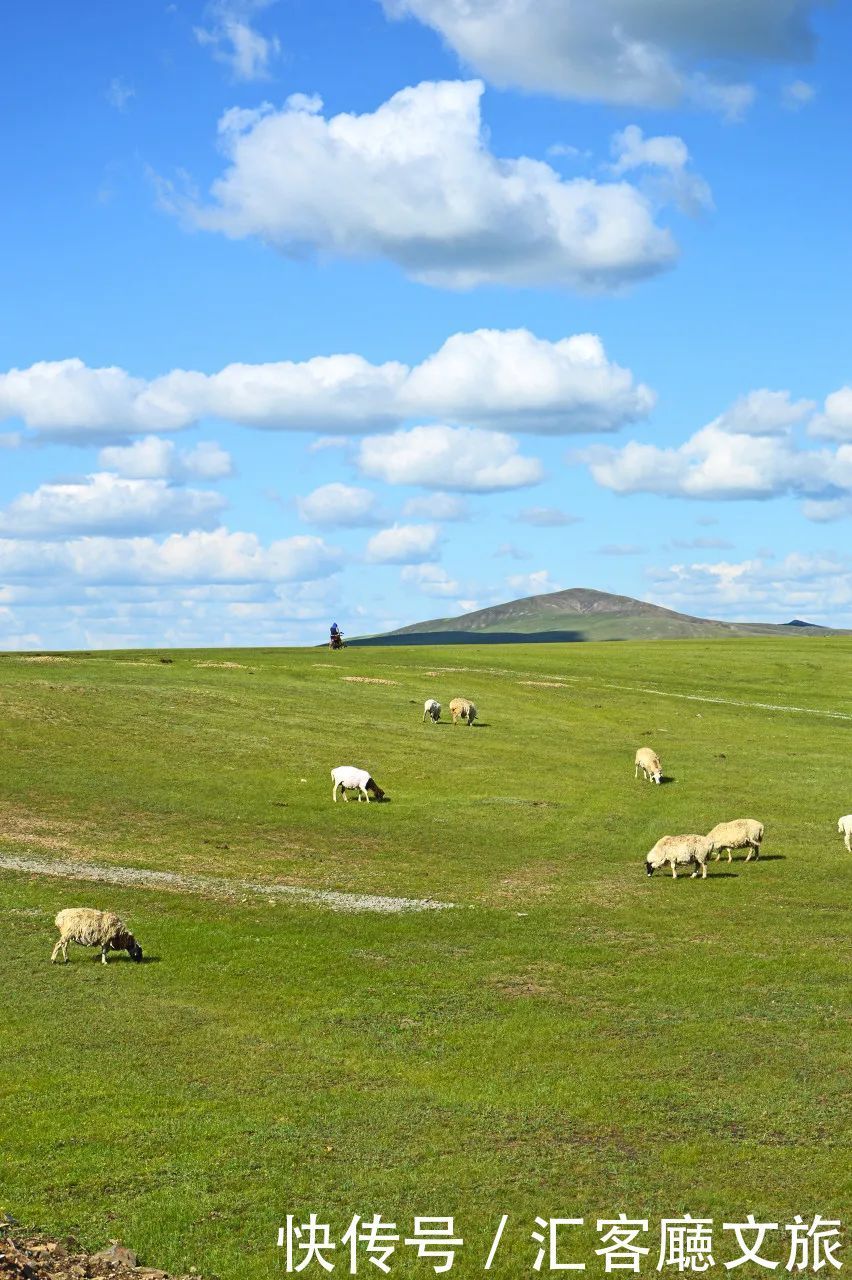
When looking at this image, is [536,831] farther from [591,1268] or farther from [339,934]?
[591,1268]

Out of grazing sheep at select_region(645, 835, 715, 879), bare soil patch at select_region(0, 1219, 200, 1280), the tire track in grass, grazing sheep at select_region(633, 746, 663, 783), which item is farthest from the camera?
the tire track in grass

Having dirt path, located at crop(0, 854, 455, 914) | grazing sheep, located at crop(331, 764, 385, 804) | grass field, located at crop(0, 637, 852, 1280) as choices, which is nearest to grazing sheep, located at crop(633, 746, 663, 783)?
grass field, located at crop(0, 637, 852, 1280)

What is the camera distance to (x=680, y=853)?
42.2m

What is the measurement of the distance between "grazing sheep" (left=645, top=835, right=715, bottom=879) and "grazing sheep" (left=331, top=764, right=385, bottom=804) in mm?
15854

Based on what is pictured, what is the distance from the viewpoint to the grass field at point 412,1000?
1803cm

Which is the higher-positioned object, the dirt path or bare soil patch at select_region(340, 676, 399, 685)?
bare soil patch at select_region(340, 676, 399, 685)

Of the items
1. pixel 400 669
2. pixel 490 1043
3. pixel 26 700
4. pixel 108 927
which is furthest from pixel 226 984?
pixel 400 669

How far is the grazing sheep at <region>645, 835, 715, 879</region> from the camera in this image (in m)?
42.2

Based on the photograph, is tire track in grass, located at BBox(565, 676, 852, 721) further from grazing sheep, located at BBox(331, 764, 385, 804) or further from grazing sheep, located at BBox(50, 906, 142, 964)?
grazing sheep, located at BBox(50, 906, 142, 964)

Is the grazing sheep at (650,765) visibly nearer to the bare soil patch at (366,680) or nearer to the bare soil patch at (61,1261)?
the bare soil patch at (366,680)

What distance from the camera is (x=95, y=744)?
200 ft

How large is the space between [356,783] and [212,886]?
50.7ft

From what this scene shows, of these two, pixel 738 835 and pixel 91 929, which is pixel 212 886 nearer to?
pixel 91 929

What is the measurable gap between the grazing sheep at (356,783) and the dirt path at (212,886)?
558 inches
